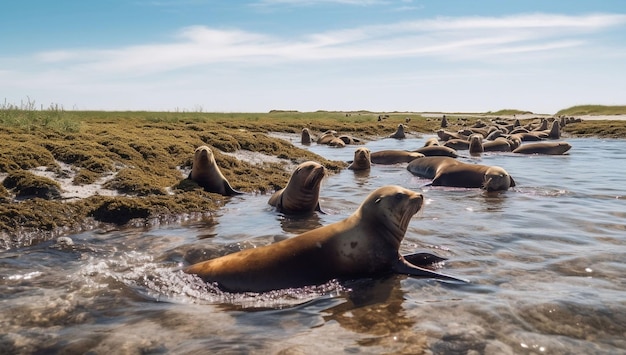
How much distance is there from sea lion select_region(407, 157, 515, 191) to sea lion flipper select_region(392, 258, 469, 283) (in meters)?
7.64

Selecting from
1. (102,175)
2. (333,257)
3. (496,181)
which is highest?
(102,175)

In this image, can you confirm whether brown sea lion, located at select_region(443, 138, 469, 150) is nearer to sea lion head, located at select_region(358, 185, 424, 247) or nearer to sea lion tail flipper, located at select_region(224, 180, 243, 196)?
sea lion tail flipper, located at select_region(224, 180, 243, 196)

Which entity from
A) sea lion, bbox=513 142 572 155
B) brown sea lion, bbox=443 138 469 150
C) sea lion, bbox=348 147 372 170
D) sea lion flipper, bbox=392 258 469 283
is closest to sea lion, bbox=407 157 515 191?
sea lion, bbox=348 147 372 170

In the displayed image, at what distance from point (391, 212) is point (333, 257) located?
950 mm

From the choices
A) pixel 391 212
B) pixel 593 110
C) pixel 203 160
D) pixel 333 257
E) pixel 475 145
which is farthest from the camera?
pixel 593 110

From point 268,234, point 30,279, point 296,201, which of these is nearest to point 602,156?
point 296,201

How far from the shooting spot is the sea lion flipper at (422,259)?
23.3ft

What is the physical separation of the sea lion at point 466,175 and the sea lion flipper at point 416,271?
25.1 ft

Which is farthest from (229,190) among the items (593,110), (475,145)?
(593,110)

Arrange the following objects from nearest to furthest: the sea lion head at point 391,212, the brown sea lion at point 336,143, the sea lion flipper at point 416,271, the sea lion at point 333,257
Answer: the sea lion at point 333,257, the sea lion flipper at point 416,271, the sea lion head at point 391,212, the brown sea lion at point 336,143

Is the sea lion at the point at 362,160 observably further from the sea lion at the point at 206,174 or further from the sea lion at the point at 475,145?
the sea lion at the point at 475,145

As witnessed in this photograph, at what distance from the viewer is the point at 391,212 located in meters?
6.83

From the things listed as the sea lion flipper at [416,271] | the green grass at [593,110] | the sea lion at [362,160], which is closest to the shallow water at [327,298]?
the sea lion flipper at [416,271]

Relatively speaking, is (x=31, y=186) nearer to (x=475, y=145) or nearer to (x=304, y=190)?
(x=304, y=190)
